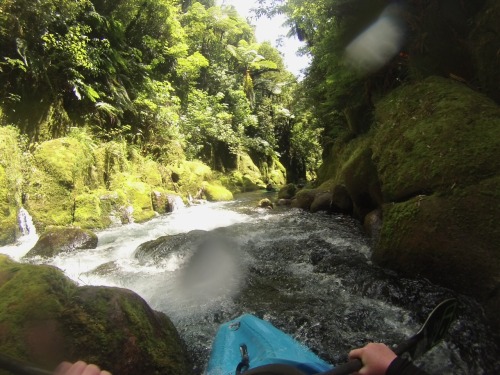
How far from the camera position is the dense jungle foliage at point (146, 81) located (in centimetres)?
778

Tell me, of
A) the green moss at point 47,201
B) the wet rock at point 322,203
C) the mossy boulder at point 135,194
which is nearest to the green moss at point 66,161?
the green moss at point 47,201

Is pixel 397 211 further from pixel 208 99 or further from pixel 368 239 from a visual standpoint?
pixel 208 99

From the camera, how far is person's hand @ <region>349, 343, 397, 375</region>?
1.25m

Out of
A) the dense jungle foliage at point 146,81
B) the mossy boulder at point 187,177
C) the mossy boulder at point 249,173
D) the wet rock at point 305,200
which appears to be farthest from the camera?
the mossy boulder at point 249,173

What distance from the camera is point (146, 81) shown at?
40.1 ft

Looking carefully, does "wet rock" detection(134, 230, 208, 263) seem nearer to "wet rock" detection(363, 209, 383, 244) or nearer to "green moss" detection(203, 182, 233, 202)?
"wet rock" detection(363, 209, 383, 244)

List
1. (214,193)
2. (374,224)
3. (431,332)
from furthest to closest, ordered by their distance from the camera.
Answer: (214,193)
(374,224)
(431,332)

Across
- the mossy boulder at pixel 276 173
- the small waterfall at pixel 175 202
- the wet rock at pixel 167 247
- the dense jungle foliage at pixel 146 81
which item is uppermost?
the dense jungle foliage at pixel 146 81

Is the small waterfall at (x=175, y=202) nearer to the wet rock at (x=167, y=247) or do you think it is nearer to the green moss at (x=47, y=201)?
the green moss at (x=47, y=201)

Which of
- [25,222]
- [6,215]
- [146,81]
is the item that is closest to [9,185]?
[6,215]

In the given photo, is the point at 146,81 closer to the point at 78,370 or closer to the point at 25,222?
the point at 25,222

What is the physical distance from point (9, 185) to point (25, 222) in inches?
32.3

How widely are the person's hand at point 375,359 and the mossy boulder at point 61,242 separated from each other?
576 centimetres

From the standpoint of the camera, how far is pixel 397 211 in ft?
11.7
